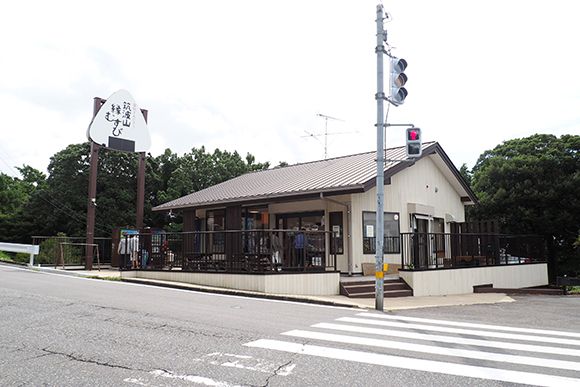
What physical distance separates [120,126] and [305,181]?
908 cm

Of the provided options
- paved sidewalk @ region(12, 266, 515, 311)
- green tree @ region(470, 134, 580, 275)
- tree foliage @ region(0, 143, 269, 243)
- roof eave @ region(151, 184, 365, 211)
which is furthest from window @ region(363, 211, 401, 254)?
tree foliage @ region(0, 143, 269, 243)

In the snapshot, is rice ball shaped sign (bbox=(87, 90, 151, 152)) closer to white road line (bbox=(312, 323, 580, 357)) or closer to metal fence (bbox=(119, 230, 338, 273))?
metal fence (bbox=(119, 230, 338, 273))

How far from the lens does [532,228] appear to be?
88.7 feet

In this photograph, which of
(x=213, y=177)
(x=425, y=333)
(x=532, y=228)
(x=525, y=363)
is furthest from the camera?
(x=213, y=177)

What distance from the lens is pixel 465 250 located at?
57.2 ft

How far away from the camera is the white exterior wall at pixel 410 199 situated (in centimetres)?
1631

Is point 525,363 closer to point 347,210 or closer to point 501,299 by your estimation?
point 501,299

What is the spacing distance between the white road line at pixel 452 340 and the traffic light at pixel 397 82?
19.6 ft

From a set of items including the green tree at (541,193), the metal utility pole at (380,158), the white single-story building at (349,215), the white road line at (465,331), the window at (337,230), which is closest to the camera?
the white road line at (465,331)

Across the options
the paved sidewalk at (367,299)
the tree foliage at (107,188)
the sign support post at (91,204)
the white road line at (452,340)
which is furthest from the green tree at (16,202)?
the white road line at (452,340)

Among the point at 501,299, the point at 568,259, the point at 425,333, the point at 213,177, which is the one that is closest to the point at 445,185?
the point at 501,299

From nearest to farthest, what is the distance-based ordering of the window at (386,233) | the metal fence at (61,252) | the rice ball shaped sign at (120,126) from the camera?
the window at (386,233), the rice ball shaped sign at (120,126), the metal fence at (61,252)

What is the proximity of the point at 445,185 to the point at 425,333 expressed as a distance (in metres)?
14.7

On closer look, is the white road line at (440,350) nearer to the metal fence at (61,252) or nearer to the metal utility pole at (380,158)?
the metal utility pole at (380,158)
